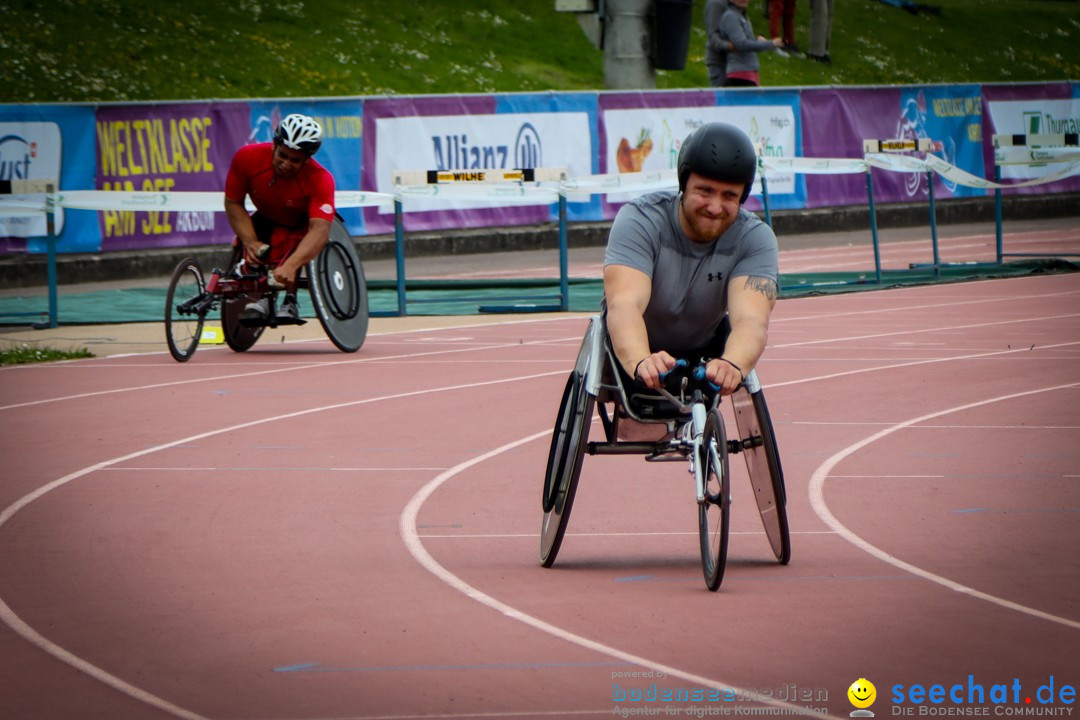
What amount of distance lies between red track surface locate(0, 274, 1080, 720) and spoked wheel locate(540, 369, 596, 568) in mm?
148

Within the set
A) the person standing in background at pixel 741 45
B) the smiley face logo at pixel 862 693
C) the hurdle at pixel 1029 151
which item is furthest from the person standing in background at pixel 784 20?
the smiley face logo at pixel 862 693

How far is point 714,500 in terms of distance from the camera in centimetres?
625

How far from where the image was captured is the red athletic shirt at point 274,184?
13.8m

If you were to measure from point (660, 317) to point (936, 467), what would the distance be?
2.91 m

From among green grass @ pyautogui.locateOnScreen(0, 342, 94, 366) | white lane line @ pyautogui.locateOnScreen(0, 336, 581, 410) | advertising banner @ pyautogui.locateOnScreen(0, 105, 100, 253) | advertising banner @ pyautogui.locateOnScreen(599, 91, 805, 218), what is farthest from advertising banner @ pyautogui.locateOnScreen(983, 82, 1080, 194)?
green grass @ pyautogui.locateOnScreen(0, 342, 94, 366)

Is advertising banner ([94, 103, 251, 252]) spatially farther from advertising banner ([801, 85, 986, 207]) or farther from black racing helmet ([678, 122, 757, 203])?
black racing helmet ([678, 122, 757, 203])

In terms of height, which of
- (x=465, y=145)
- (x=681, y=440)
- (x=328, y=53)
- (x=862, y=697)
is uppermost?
(x=328, y=53)

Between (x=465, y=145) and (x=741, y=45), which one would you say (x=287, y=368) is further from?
(x=741, y=45)

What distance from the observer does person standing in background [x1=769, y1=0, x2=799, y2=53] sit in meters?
35.3

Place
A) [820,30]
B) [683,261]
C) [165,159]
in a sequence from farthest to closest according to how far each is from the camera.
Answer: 1. [820,30]
2. [165,159]
3. [683,261]

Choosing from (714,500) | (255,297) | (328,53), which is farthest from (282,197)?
(328,53)

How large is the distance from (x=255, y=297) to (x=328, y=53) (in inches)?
779

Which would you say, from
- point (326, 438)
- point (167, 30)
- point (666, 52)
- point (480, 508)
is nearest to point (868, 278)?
point (666, 52)

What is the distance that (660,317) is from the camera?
6852mm
